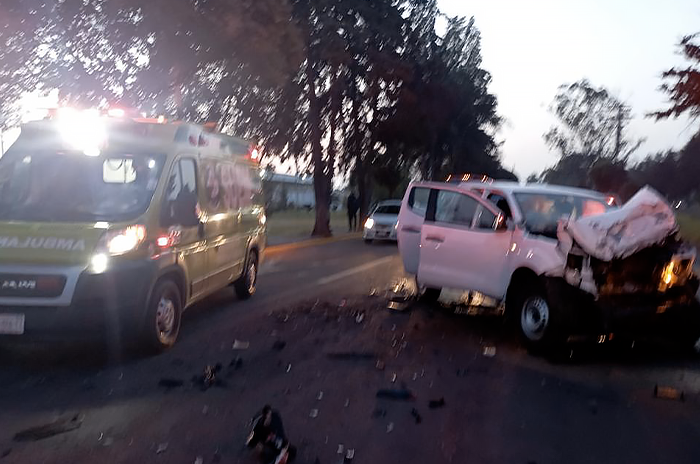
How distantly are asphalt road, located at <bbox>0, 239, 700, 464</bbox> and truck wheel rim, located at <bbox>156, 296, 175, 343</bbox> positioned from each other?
0.20 metres

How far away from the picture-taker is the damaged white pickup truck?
25.0 feet

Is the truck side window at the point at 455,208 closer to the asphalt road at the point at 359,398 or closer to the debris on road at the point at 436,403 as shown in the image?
the asphalt road at the point at 359,398

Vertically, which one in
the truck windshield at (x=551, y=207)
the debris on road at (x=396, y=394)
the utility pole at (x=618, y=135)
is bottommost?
the debris on road at (x=396, y=394)

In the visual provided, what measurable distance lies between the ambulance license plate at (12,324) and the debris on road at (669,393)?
548 cm

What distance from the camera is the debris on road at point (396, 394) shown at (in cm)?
645

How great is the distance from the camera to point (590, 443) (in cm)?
543

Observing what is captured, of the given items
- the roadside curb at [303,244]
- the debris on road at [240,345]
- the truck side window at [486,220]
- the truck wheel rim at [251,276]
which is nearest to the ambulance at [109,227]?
the debris on road at [240,345]

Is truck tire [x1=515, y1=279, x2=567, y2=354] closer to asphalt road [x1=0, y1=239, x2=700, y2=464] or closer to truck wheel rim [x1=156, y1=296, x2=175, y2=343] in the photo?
asphalt road [x1=0, y1=239, x2=700, y2=464]

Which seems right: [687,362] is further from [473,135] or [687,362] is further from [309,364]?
→ [473,135]

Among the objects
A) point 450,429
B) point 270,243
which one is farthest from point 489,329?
point 270,243

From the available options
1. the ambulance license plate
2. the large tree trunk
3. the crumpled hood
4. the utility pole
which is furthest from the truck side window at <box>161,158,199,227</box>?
the utility pole

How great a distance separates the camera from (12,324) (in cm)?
684

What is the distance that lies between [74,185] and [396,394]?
3.98 metres

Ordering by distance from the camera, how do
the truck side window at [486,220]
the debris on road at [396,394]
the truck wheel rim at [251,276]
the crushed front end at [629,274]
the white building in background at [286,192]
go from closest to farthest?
the debris on road at [396,394]
the crushed front end at [629,274]
the truck side window at [486,220]
the truck wheel rim at [251,276]
the white building in background at [286,192]
